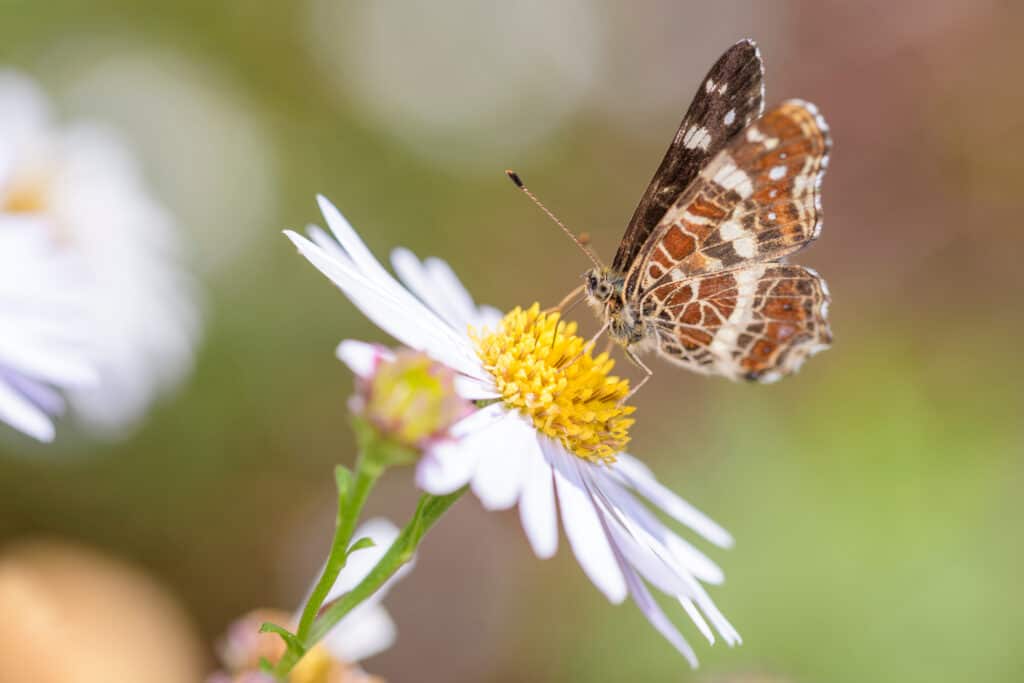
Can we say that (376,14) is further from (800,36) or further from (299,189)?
(800,36)

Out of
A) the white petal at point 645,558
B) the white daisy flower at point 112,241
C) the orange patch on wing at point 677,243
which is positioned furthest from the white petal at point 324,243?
the white daisy flower at point 112,241

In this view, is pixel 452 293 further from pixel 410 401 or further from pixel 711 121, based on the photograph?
pixel 410 401

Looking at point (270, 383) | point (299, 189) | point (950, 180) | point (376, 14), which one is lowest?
point (270, 383)

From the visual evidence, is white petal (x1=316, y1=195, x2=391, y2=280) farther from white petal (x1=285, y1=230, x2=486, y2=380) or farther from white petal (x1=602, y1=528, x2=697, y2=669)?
white petal (x1=602, y1=528, x2=697, y2=669)

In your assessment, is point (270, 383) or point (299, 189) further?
point (299, 189)

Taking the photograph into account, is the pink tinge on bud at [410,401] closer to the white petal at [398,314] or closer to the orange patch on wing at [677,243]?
the white petal at [398,314]

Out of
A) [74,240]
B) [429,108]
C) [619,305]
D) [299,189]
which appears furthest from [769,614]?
[429,108]
